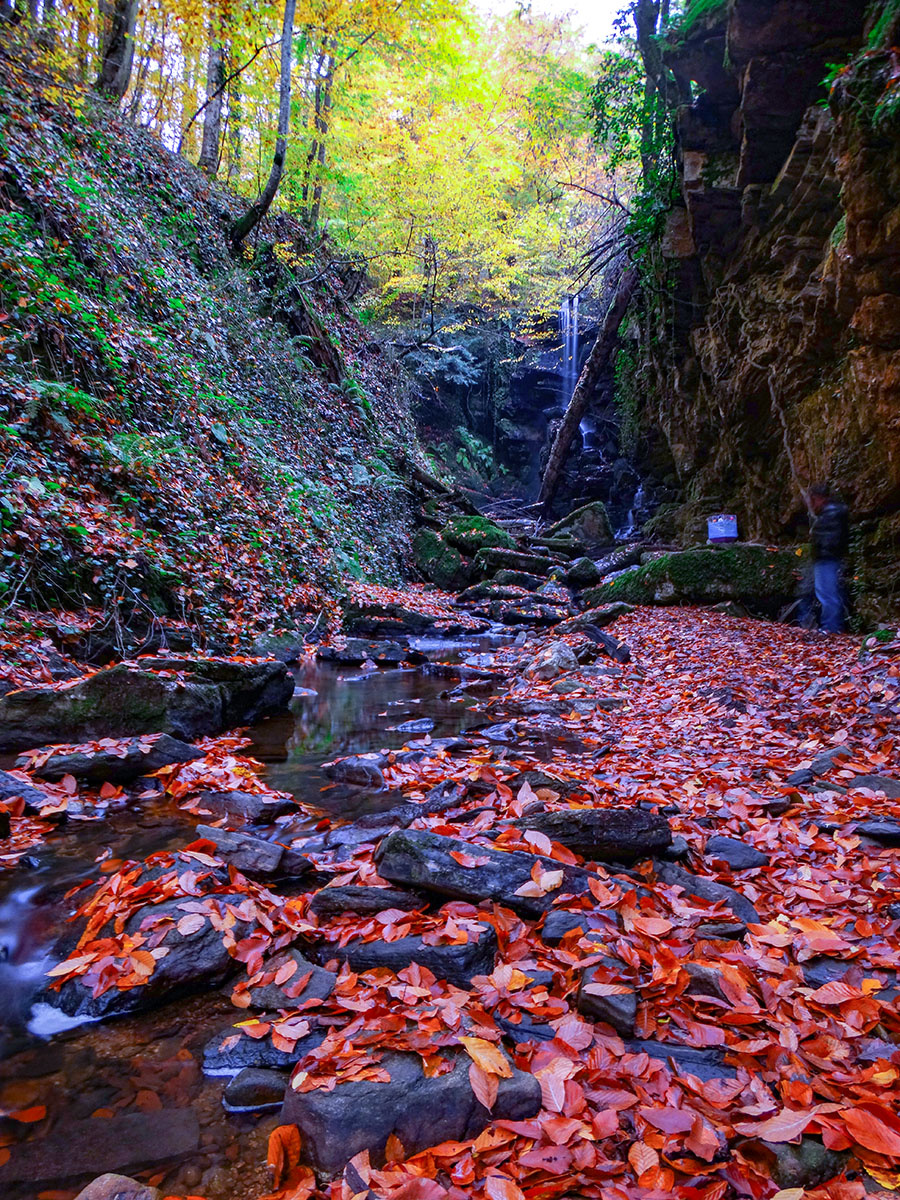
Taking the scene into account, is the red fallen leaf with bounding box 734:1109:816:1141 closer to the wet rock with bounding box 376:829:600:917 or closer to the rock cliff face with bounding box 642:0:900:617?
the wet rock with bounding box 376:829:600:917

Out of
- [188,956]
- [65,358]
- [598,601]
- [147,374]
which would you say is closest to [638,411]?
[598,601]

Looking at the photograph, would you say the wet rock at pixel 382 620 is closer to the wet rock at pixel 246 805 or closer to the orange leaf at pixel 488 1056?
the wet rock at pixel 246 805

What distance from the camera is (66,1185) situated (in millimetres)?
1776

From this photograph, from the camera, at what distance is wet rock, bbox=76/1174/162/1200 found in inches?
64.1

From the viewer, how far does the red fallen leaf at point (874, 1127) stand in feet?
5.23

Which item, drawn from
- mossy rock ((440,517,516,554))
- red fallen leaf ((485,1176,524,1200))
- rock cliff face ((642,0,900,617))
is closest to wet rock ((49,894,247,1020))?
red fallen leaf ((485,1176,524,1200))

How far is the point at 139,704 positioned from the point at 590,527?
54.1 ft

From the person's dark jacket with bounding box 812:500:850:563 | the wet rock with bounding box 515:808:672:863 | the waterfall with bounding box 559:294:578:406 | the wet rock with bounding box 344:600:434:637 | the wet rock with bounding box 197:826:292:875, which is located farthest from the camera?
the waterfall with bounding box 559:294:578:406

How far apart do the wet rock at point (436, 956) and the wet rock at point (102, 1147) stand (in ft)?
2.48

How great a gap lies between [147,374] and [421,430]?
1818cm

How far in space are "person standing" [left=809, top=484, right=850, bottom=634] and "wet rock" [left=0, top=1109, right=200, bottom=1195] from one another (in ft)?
31.3

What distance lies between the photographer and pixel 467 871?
2869 mm

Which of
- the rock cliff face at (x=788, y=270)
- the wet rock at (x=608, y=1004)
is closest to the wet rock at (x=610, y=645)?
the rock cliff face at (x=788, y=270)

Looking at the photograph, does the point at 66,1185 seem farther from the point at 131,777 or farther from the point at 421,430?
the point at 421,430
